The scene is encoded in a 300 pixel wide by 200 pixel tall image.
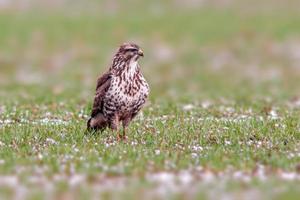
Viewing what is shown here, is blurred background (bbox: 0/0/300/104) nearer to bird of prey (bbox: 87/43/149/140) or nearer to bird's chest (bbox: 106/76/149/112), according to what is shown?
bird of prey (bbox: 87/43/149/140)

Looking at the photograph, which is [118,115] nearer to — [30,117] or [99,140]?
[99,140]

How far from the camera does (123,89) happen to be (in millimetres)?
13789

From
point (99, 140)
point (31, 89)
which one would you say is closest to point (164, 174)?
point (99, 140)

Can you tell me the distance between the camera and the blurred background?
31.7m

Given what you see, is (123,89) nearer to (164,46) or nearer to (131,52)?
(131,52)

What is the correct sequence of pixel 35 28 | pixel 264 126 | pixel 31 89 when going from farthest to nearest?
pixel 35 28 → pixel 31 89 → pixel 264 126

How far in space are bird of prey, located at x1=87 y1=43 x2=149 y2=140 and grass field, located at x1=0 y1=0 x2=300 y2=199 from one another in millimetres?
441

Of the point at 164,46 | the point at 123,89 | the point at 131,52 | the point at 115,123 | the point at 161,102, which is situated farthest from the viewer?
the point at 164,46

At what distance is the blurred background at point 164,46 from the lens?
31672mm

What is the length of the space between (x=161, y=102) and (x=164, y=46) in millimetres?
16735

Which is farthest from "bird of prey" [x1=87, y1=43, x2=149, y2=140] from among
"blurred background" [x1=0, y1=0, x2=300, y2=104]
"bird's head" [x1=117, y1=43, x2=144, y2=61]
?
"blurred background" [x1=0, y1=0, x2=300, y2=104]

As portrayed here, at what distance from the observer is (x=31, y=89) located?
26.2 meters

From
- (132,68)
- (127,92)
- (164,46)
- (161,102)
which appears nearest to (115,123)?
(127,92)

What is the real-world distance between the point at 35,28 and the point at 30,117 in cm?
2293
